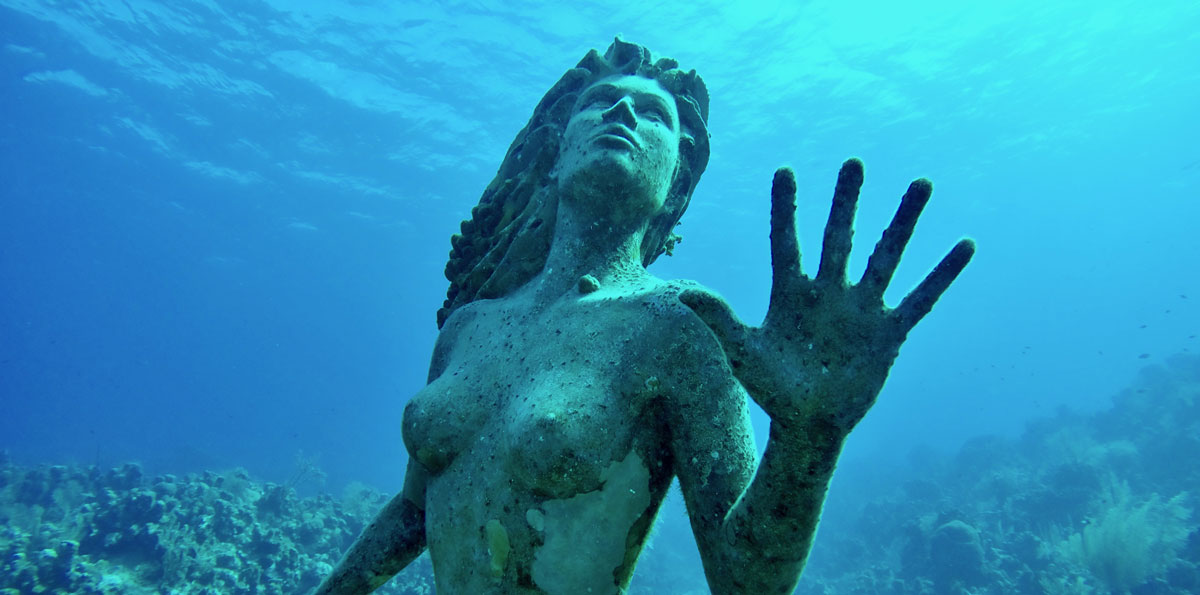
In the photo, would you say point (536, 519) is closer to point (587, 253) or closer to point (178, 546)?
point (587, 253)

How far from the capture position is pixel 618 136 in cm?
271

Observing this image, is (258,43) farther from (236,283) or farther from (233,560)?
(236,283)

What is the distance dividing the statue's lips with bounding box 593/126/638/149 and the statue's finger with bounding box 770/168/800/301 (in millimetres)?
1167

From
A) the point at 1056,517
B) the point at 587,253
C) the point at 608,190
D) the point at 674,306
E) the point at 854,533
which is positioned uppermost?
the point at 854,533

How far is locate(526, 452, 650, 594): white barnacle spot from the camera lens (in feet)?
6.24

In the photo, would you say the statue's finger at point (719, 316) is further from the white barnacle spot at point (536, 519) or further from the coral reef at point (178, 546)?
the coral reef at point (178, 546)

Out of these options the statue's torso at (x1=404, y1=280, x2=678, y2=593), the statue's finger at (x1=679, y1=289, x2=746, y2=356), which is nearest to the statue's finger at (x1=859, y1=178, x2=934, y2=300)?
the statue's finger at (x1=679, y1=289, x2=746, y2=356)

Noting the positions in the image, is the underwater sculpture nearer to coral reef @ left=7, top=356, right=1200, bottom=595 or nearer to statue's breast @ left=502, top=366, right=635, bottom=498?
statue's breast @ left=502, top=366, right=635, bottom=498

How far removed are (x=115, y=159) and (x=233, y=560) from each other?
41.5 m

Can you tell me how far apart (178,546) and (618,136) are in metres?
12.6

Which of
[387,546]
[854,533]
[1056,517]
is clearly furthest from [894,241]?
[854,533]

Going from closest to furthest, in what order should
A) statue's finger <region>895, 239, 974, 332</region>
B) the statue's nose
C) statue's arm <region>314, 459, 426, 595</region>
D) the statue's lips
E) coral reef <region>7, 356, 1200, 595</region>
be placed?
statue's finger <region>895, 239, 974, 332</region> → statue's arm <region>314, 459, 426, 595</region> → the statue's lips → the statue's nose → coral reef <region>7, 356, 1200, 595</region>

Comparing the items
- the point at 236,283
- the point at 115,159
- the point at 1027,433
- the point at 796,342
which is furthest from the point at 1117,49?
the point at 236,283

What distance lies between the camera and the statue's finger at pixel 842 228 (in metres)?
1.58
